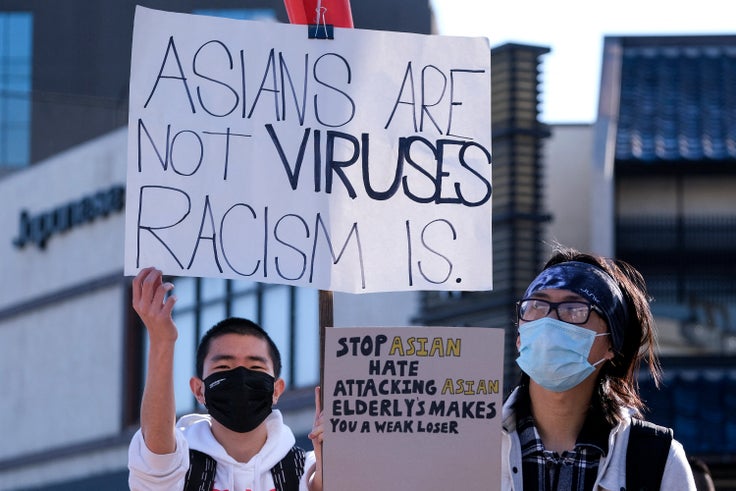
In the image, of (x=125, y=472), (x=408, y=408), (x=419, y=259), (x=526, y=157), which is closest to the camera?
(x=408, y=408)

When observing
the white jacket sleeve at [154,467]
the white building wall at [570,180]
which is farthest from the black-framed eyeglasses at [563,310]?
the white building wall at [570,180]

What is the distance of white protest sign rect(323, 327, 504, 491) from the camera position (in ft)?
14.1

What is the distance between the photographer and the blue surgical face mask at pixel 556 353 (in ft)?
14.3

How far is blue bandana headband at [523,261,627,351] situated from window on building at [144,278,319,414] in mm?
11243

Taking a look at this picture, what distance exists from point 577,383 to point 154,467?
44.6 inches

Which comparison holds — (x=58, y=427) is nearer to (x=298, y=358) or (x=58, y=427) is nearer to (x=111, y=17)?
(x=298, y=358)

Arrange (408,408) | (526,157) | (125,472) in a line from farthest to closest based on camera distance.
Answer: (125,472) < (526,157) < (408,408)

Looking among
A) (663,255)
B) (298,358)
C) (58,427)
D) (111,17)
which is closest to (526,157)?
(663,255)

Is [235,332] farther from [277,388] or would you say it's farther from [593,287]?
[593,287]

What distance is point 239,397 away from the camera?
4.90 m

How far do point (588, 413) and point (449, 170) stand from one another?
850 millimetres

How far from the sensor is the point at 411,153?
4.91 m

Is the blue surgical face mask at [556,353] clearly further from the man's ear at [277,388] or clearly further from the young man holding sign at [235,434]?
the man's ear at [277,388]

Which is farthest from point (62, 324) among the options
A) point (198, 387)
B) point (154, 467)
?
point (154, 467)
